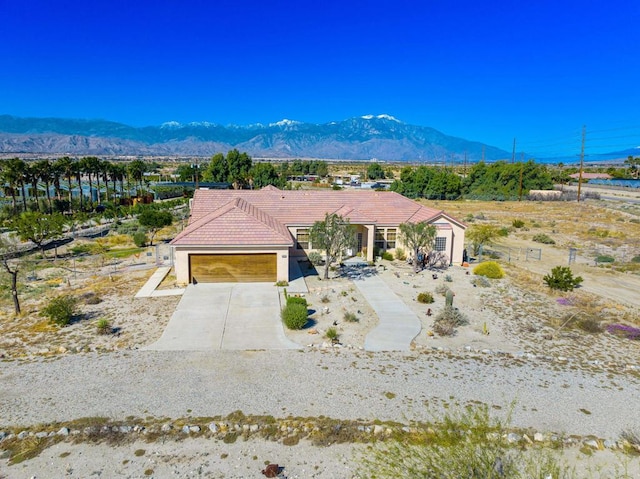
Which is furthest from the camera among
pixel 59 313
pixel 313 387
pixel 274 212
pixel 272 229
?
pixel 274 212

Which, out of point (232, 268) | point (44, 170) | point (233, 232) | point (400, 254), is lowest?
point (400, 254)

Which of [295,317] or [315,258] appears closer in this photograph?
[295,317]

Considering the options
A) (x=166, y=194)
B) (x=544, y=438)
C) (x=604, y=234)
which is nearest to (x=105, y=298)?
(x=544, y=438)

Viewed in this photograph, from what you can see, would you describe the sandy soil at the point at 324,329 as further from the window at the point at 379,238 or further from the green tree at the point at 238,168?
the green tree at the point at 238,168

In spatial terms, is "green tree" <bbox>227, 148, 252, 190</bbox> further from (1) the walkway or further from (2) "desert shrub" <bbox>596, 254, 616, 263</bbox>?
(2) "desert shrub" <bbox>596, 254, 616, 263</bbox>

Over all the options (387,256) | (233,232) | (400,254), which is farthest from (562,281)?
(233,232)

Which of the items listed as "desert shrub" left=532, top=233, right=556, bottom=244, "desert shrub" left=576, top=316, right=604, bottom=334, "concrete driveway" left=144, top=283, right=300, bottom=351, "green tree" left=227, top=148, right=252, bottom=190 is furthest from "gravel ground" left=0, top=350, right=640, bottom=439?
"green tree" left=227, top=148, right=252, bottom=190

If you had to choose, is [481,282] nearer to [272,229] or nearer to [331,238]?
[331,238]

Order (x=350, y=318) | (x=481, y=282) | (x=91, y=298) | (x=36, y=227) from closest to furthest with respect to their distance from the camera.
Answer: (x=350, y=318) < (x=91, y=298) < (x=481, y=282) < (x=36, y=227)
